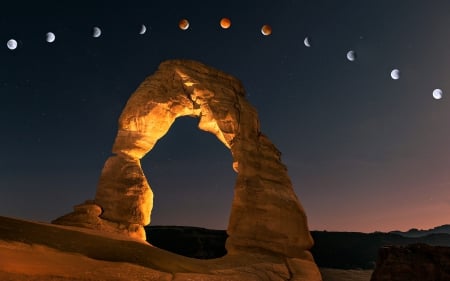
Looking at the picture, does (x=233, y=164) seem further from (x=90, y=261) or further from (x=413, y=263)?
(x=90, y=261)

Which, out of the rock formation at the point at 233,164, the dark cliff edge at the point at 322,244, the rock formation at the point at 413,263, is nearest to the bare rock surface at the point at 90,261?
the rock formation at the point at 233,164

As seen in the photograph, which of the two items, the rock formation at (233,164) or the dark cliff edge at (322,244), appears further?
the dark cliff edge at (322,244)

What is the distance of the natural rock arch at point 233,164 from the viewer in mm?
14336

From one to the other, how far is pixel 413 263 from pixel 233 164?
26.1 ft

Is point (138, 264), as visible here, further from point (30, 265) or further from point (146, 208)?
point (146, 208)

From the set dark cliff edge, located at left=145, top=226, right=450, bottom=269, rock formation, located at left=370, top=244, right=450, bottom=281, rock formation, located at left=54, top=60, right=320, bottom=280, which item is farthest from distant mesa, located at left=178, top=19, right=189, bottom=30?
dark cliff edge, located at left=145, top=226, right=450, bottom=269

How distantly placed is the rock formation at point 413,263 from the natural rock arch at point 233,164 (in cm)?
416

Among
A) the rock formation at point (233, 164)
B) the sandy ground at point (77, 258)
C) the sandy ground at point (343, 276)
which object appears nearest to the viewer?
the sandy ground at point (77, 258)

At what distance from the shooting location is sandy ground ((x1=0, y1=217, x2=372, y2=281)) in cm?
761

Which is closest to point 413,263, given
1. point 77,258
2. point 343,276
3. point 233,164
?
point 233,164

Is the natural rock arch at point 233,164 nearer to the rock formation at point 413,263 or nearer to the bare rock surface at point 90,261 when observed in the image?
the bare rock surface at point 90,261

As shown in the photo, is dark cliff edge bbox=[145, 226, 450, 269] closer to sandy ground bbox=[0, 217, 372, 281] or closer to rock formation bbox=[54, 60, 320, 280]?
rock formation bbox=[54, 60, 320, 280]

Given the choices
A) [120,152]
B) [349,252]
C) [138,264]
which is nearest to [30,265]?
[138,264]

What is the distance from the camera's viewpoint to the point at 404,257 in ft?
33.9
